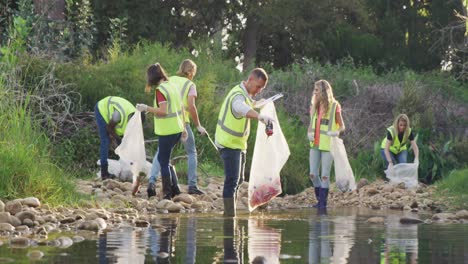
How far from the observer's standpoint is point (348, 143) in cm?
2814

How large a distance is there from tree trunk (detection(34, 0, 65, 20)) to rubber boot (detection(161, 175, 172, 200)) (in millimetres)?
12583

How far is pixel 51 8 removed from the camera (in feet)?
97.7

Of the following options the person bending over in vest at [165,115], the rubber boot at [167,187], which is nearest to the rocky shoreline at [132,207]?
the rubber boot at [167,187]

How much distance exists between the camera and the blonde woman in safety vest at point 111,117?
20188 millimetres

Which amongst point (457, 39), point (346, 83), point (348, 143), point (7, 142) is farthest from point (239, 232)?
point (457, 39)

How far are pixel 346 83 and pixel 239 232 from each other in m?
18.0

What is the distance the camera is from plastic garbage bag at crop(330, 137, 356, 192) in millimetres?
18391

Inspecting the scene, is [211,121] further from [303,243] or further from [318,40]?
[318,40]

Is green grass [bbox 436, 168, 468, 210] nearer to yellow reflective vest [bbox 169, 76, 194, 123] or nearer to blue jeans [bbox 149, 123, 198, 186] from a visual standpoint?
blue jeans [bbox 149, 123, 198, 186]

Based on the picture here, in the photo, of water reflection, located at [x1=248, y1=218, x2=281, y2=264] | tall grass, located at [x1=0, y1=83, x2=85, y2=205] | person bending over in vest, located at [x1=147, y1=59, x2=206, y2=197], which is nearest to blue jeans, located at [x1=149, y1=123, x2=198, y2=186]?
person bending over in vest, located at [x1=147, y1=59, x2=206, y2=197]

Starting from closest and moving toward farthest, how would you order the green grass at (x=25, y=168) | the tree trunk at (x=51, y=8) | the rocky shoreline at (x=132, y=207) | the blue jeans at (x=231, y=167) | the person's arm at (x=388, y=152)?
the rocky shoreline at (x=132, y=207), the green grass at (x=25, y=168), the blue jeans at (x=231, y=167), the person's arm at (x=388, y=152), the tree trunk at (x=51, y=8)

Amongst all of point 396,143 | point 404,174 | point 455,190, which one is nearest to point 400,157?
point 396,143

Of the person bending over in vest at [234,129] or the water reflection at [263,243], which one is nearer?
the water reflection at [263,243]

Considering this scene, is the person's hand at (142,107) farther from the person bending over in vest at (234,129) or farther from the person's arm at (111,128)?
the person's arm at (111,128)
